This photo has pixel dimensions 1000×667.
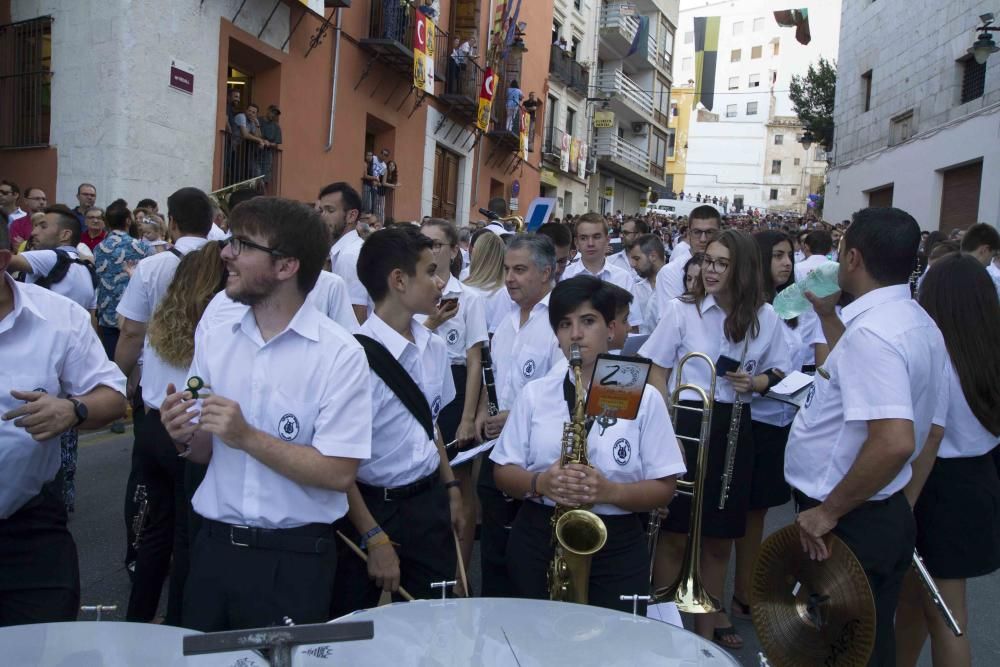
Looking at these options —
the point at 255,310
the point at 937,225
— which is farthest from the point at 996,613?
the point at 937,225

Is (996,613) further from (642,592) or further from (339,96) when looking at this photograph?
(339,96)

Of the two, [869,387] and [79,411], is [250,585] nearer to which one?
[79,411]

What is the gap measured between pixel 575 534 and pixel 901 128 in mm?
21550

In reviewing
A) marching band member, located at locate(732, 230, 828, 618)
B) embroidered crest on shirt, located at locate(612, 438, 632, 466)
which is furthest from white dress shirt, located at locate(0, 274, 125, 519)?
marching band member, located at locate(732, 230, 828, 618)

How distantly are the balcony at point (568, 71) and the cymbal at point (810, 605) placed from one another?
26545 millimetres

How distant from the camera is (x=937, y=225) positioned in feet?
62.8

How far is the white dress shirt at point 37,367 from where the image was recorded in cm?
252

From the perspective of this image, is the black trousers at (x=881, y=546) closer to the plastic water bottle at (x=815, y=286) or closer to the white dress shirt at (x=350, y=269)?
the plastic water bottle at (x=815, y=286)

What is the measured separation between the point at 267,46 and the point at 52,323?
11671 mm

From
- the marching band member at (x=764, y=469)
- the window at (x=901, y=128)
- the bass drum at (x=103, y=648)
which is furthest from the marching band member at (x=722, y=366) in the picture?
the window at (x=901, y=128)

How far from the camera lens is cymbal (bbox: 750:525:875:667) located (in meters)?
2.85

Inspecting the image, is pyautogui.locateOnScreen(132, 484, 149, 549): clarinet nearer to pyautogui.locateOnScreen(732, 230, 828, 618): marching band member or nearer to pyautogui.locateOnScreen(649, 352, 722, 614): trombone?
pyautogui.locateOnScreen(649, 352, 722, 614): trombone

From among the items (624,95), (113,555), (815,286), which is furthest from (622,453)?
(624,95)

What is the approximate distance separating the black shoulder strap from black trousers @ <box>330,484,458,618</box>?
31cm
